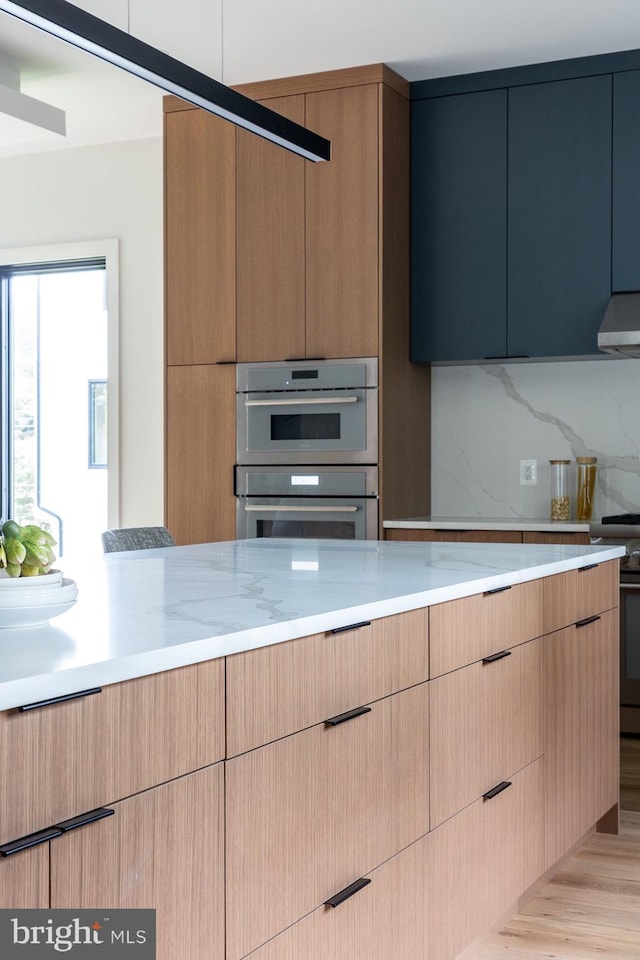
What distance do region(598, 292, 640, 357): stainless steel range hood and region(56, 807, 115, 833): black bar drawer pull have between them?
3.30m

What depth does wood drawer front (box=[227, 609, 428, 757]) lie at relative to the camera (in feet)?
4.93

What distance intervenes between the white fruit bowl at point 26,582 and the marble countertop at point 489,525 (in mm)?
2844

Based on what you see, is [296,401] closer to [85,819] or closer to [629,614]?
[629,614]

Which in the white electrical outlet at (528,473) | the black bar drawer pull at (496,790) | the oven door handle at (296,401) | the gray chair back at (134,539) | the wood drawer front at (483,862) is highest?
the oven door handle at (296,401)

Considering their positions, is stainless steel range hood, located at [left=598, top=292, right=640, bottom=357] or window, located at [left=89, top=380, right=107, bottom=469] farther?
window, located at [left=89, top=380, right=107, bottom=469]

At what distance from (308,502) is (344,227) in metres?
1.13

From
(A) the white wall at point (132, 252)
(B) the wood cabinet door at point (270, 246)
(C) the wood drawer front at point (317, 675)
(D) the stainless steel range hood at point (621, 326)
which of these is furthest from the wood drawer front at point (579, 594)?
Result: (A) the white wall at point (132, 252)

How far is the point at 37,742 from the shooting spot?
116 centimetres

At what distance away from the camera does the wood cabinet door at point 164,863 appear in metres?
1.21

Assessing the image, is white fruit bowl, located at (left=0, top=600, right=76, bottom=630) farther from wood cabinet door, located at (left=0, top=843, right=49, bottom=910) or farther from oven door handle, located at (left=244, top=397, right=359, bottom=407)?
oven door handle, located at (left=244, top=397, right=359, bottom=407)

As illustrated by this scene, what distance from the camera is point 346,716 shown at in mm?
1739

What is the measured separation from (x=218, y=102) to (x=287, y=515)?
7.74 feet

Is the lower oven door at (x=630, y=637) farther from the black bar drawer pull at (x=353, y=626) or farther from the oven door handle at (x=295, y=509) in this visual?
the black bar drawer pull at (x=353, y=626)

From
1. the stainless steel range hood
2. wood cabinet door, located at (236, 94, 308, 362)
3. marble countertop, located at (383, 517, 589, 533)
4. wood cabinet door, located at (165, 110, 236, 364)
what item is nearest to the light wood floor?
marble countertop, located at (383, 517, 589, 533)
